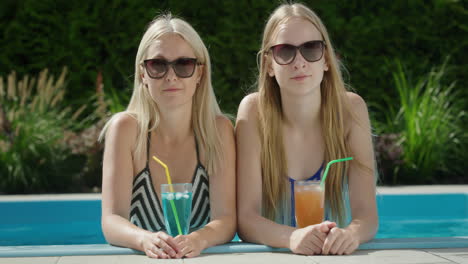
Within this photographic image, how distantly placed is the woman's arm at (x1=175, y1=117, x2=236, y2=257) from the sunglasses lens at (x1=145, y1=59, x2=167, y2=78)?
1.26ft

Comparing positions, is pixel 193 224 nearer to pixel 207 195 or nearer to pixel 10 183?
pixel 207 195

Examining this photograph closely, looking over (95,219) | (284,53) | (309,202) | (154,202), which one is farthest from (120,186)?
(95,219)

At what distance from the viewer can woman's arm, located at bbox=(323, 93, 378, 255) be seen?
109 inches

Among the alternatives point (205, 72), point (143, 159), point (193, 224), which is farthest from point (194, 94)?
point (193, 224)

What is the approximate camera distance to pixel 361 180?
9.97 feet

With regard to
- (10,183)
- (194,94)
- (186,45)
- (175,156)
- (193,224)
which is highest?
(186,45)

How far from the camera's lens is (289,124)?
3377 mm

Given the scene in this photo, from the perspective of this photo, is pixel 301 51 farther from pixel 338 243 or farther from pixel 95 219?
pixel 95 219

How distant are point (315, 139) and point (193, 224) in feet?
2.52

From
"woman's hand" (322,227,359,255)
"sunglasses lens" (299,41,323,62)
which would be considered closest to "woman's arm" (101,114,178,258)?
"woman's hand" (322,227,359,255)

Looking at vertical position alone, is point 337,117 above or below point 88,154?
above

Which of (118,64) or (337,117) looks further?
(118,64)

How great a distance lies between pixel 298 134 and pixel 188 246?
110cm

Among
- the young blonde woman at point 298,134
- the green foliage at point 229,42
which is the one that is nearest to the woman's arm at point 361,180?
the young blonde woman at point 298,134
